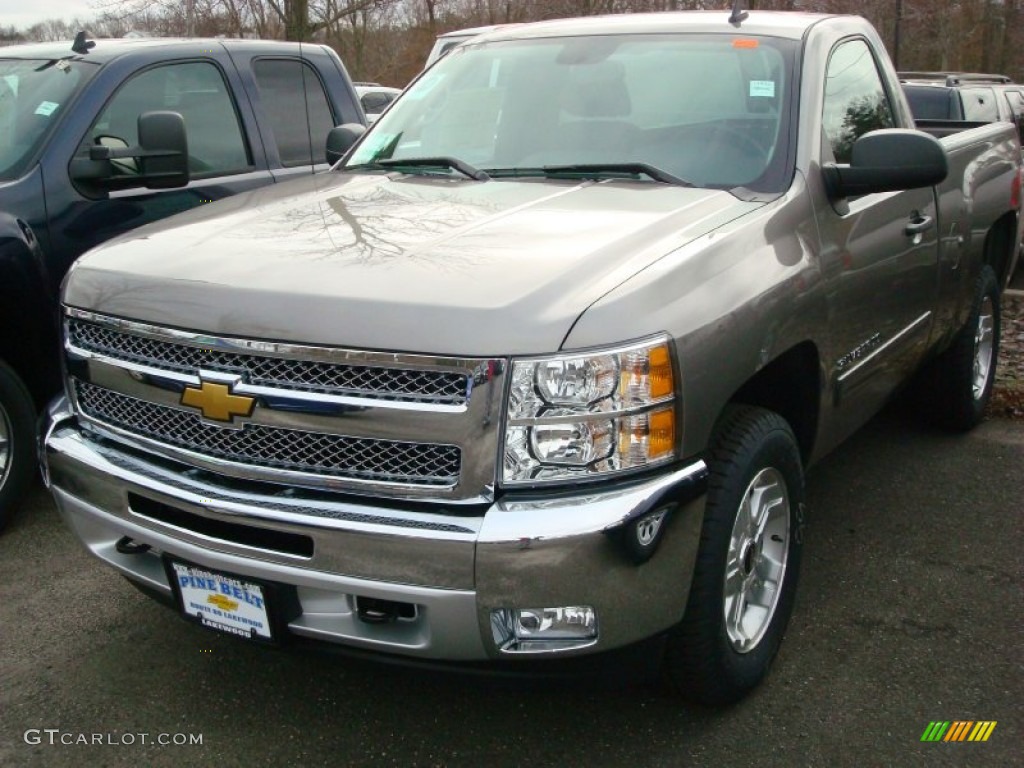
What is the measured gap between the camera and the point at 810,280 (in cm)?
319

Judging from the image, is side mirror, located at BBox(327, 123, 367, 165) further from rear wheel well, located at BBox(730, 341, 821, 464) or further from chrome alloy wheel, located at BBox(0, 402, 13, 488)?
rear wheel well, located at BBox(730, 341, 821, 464)

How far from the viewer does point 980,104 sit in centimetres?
1083

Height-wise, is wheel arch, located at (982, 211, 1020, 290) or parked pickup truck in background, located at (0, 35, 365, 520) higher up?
parked pickup truck in background, located at (0, 35, 365, 520)

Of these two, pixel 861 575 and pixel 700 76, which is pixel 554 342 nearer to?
pixel 700 76

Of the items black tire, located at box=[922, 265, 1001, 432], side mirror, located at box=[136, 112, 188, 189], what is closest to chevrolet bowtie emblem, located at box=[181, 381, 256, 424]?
side mirror, located at box=[136, 112, 188, 189]

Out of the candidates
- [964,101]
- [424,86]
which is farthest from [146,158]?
[964,101]

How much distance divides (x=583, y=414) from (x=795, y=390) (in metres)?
1.23

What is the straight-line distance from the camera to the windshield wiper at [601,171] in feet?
11.3

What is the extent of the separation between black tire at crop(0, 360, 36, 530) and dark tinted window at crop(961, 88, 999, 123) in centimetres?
922

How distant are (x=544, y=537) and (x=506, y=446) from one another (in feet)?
0.72

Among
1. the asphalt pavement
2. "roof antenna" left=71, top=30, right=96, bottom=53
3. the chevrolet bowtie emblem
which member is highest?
"roof antenna" left=71, top=30, right=96, bottom=53

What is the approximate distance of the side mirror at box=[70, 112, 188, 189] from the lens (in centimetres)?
449

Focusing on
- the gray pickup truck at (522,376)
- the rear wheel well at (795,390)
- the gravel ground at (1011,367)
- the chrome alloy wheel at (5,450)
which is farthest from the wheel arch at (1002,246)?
the chrome alloy wheel at (5,450)

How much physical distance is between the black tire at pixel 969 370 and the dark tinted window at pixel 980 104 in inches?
226
